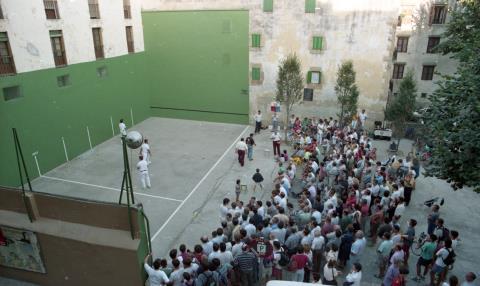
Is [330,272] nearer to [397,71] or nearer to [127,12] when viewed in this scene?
[127,12]

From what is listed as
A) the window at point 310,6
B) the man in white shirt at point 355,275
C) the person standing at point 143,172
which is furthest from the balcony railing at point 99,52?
the man in white shirt at point 355,275

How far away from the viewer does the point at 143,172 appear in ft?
46.4

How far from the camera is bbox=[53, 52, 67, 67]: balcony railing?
54.5 feet

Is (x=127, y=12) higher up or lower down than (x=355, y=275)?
higher up

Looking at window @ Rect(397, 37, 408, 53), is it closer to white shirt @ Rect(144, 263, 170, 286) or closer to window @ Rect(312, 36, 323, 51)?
window @ Rect(312, 36, 323, 51)

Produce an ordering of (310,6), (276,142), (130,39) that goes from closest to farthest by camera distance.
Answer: (276,142)
(310,6)
(130,39)

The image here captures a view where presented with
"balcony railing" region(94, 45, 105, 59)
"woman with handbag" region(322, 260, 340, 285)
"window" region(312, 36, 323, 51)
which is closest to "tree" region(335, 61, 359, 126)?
"window" region(312, 36, 323, 51)

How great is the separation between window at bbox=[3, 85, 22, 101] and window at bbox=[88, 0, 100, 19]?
5.89 meters

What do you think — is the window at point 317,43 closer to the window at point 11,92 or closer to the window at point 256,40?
the window at point 256,40

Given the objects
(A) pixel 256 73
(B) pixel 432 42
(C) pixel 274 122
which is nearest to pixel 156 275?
(C) pixel 274 122

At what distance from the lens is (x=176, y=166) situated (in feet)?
55.2

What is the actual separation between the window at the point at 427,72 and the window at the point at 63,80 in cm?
2368

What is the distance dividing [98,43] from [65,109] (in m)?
4.42

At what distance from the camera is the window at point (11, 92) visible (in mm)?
14354
